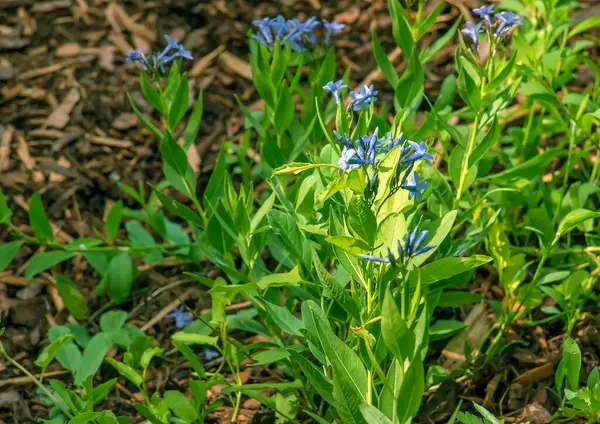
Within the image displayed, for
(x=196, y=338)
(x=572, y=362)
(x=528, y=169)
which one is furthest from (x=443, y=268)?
(x=196, y=338)

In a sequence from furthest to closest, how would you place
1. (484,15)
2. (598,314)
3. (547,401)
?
1. (598,314)
2. (547,401)
3. (484,15)

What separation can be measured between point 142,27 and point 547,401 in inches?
109

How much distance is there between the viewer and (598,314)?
9.35 feet

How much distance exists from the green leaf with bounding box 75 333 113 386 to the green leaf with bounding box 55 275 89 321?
0.27 meters

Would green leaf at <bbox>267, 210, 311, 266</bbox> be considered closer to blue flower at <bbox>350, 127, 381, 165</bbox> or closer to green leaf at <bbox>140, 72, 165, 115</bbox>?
blue flower at <bbox>350, 127, 381, 165</bbox>

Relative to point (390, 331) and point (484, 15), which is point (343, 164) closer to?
point (390, 331)

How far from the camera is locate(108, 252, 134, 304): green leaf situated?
3.04 metres

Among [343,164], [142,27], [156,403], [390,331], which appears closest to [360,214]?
[343,164]

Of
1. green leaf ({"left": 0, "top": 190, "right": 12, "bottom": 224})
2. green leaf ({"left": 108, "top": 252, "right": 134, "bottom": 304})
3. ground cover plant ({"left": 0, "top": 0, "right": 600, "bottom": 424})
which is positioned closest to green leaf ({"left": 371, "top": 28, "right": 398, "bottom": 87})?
ground cover plant ({"left": 0, "top": 0, "right": 600, "bottom": 424})

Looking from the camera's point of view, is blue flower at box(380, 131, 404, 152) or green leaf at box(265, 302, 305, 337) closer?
blue flower at box(380, 131, 404, 152)

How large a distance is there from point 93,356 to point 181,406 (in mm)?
417

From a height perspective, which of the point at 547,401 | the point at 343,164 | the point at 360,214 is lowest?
the point at 547,401

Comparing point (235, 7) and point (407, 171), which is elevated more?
point (407, 171)

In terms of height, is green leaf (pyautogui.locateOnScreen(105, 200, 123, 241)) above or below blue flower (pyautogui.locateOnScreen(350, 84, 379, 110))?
below
